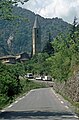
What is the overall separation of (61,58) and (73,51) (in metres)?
6.15

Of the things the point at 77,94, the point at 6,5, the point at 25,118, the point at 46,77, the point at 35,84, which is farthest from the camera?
the point at 46,77

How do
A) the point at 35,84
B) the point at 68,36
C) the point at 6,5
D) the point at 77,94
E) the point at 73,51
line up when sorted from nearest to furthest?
the point at 6,5
the point at 77,94
the point at 73,51
the point at 68,36
the point at 35,84

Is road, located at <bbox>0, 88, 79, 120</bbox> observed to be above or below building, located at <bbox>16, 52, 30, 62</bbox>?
above

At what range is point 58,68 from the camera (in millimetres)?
49812

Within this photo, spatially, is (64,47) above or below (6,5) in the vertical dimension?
below

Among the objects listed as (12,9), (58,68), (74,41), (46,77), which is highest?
(12,9)

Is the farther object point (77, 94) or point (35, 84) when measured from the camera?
point (35, 84)

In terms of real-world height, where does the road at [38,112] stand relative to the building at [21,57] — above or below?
above

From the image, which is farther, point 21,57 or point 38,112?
point 21,57

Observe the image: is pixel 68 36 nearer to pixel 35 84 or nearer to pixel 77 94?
pixel 77 94

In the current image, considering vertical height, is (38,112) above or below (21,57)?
above

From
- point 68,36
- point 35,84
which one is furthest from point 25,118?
point 35,84

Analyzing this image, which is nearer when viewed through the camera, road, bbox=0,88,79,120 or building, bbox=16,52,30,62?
road, bbox=0,88,79,120

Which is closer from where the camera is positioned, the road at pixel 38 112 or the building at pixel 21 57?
the road at pixel 38 112
